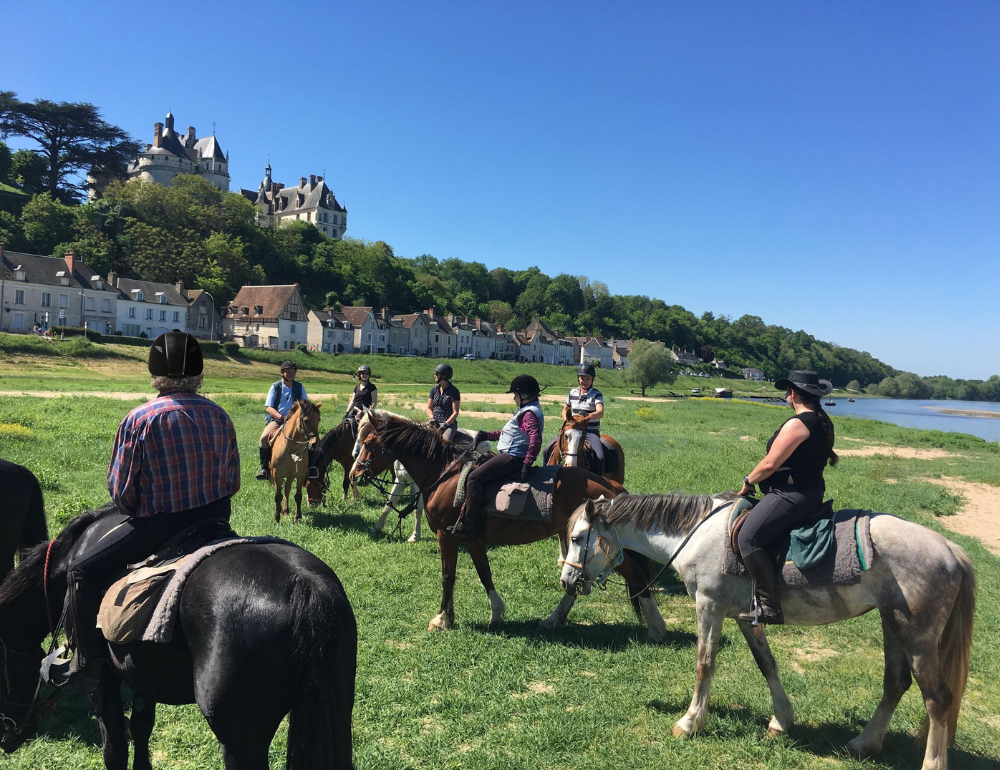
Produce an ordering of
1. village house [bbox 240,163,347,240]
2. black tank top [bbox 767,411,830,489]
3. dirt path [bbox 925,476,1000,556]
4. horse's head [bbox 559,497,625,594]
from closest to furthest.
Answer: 1. black tank top [bbox 767,411,830,489]
2. horse's head [bbox 559,497,625,594]
3. dirt path [bbox 925,476,1000,556]
4. village house [bbox 240,163,347,240]

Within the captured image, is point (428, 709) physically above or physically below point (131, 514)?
below

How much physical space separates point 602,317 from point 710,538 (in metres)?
167

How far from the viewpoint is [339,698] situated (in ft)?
9.29

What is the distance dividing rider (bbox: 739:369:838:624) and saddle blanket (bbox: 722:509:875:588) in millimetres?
97

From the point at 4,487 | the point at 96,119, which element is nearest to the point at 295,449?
the point at 4,487

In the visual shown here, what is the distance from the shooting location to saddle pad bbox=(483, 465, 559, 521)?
6711 mm

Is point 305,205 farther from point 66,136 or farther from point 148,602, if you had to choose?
point 148,602

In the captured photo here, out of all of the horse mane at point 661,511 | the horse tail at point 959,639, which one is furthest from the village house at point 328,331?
the horse tail at point 959,639

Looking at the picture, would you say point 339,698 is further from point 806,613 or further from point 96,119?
point 96,119

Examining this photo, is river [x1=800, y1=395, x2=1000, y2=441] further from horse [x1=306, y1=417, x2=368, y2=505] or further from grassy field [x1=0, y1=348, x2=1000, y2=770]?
horse [x1=306, y1=417, x2=368, y2=505]

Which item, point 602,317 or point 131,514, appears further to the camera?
point 602,317

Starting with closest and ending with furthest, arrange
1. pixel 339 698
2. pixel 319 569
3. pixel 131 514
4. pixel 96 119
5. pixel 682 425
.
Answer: pixel 339 698 < pixel 319 569 < pixel 131 514 < pixel 682 425 < pixel 96 119

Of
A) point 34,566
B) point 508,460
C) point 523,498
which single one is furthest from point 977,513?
point 34,566

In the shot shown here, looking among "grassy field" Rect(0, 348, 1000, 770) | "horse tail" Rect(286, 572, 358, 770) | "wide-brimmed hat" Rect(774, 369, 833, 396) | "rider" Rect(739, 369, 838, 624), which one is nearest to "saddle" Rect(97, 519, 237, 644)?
"horse tail" Rect(286, 572, 358, 770)
